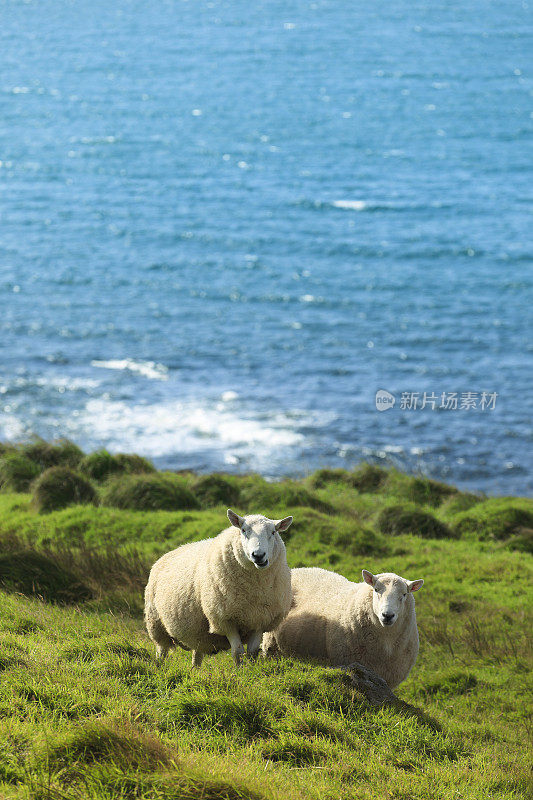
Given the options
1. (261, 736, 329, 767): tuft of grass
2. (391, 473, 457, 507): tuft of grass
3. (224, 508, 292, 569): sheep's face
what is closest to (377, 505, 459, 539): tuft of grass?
(391, 473, 457, 507): tuft of grass

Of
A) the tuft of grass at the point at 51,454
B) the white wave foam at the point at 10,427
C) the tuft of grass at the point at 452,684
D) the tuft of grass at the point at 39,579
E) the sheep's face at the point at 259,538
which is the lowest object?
the white wave foam at the point at 10,427

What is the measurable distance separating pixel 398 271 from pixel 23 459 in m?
27.8

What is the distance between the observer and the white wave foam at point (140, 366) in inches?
1353

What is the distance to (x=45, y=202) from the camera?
5566cm

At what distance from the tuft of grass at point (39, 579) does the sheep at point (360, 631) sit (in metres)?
3.87

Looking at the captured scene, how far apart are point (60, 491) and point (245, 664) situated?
1045 centimetres

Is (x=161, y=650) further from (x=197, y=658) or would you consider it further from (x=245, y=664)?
(x=245, y=664)

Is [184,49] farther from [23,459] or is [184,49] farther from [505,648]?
[505,648]

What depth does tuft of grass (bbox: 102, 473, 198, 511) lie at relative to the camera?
18.6 metres

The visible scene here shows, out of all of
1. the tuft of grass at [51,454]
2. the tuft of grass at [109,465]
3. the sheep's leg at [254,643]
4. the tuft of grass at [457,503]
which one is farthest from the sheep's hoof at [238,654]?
the tuft of grass at [51,454]

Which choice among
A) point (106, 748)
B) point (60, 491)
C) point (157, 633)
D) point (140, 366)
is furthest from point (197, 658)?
point (140, 366)

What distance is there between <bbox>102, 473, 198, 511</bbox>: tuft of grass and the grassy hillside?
1.9 inches

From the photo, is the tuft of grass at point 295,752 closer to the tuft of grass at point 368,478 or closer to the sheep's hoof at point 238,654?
the sheep's hoof at point 238,654

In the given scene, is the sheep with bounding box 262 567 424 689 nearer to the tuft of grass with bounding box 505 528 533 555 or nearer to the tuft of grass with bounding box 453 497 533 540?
the tuft of grass with bounding box 505 528 533 555
